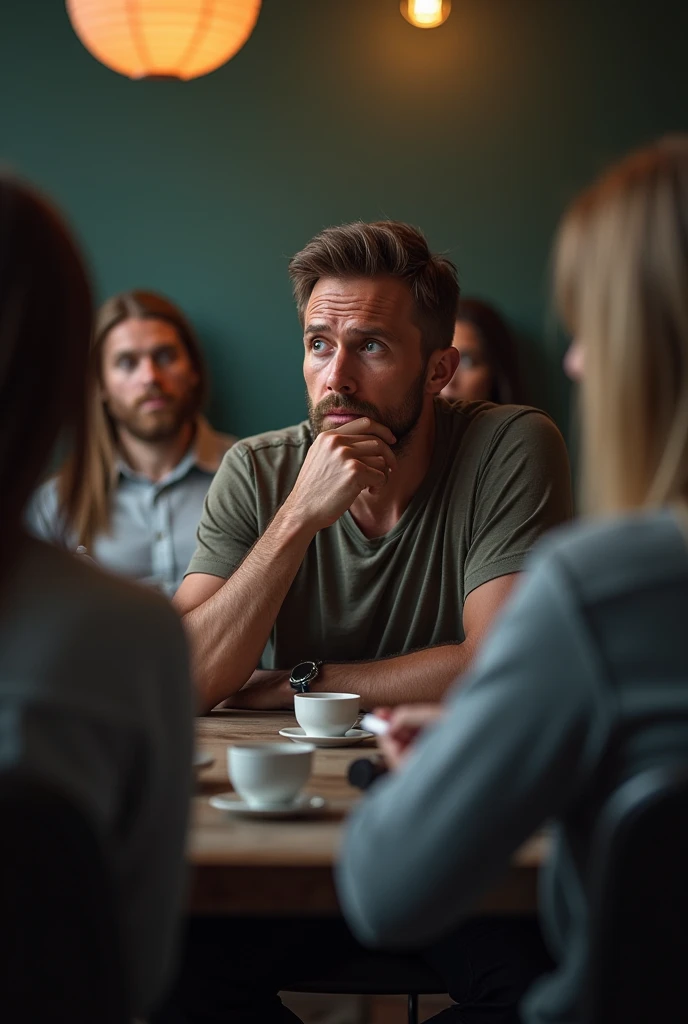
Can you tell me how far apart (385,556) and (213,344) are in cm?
220

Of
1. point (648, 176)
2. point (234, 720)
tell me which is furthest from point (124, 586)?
point (234, 720)

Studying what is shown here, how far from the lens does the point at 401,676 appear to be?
6.31 feet

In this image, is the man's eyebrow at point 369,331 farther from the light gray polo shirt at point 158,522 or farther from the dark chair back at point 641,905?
the dark chair back at point 641,905

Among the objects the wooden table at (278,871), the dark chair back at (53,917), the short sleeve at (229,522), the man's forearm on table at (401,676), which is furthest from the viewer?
the short sleeve at (229,522)

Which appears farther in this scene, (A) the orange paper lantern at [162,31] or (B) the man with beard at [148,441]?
(B) the man with beard at [148,441]

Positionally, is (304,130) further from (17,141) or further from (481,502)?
(481,502)

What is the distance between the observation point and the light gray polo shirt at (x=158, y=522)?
3693 millimetres

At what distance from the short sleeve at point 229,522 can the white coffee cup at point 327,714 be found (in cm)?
63

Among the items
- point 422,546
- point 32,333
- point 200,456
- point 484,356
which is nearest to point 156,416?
point 200,456

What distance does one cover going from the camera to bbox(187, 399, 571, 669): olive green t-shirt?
2.13 m

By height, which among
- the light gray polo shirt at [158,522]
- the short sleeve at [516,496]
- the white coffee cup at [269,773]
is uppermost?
the short sleeve at [516,496]

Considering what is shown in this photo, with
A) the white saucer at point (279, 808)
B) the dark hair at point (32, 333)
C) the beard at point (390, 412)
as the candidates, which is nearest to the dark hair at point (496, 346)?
the beard at point (390, 412)

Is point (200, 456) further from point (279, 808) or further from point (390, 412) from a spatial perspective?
point (279, 808)

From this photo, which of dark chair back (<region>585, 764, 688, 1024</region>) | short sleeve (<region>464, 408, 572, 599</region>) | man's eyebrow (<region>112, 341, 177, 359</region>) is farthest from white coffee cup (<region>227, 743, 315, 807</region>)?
man's eyebrow (<region>112, 341, 177, 359</region>)
